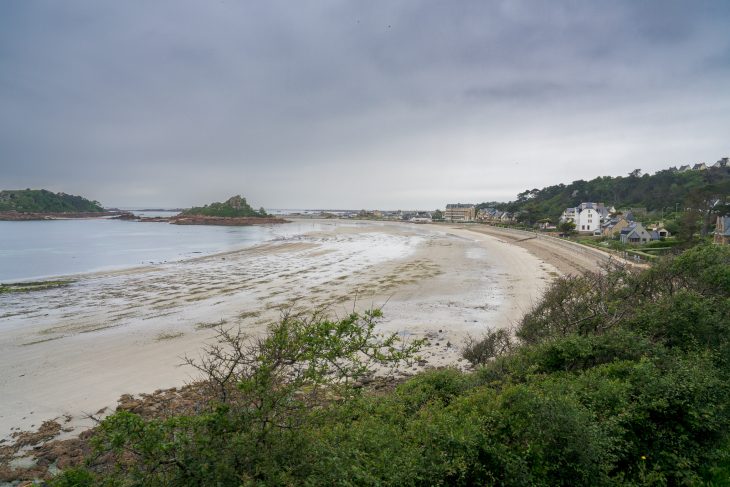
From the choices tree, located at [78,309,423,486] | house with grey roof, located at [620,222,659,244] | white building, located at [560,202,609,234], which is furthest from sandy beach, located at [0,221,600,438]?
white building, located at [560,202,609,234]

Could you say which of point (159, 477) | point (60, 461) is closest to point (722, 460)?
point (159, 477)

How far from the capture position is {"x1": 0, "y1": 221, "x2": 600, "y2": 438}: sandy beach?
10070 millimetres

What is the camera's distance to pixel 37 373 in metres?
10.8

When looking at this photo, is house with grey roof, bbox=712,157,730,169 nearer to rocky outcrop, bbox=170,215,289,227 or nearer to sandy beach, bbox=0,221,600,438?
sandy beach, bbox=0,221,600,438

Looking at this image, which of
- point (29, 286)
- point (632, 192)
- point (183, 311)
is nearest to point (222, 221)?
point (29, 286)

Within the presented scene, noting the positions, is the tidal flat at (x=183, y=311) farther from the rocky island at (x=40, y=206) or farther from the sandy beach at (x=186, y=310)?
the rocky island at (x=40, y=206)

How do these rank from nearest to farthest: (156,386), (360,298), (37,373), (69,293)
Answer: (156,386)
(37,373)
(360,298)
(69,293)

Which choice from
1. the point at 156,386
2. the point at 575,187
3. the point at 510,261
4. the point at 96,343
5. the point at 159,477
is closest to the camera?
the point at 159,477

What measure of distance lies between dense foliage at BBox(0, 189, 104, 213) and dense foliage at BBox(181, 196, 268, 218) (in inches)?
1894

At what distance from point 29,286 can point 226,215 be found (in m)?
98.9

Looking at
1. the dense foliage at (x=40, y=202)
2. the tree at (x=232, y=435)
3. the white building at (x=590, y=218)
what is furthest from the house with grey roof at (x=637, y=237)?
the dense foliage at (x=40, y=202)

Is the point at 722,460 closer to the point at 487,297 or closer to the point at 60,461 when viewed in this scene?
the point at 60,461

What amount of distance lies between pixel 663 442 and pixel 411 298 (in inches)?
590

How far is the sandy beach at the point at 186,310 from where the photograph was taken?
10.1m
